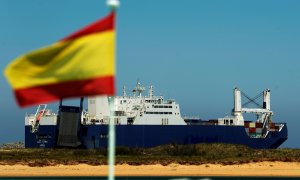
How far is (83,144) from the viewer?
8069cm

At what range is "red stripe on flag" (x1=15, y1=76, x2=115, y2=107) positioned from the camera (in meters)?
12.2

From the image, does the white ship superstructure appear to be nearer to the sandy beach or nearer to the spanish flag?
the sandy beach

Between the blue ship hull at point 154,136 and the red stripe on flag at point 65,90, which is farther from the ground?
the red stripe on flag at point 65,90

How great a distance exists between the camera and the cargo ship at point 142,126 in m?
79.2

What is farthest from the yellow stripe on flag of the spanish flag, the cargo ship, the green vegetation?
the cargo ship

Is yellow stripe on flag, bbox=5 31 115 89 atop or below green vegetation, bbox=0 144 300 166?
atop

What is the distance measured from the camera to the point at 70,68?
12.3 metres

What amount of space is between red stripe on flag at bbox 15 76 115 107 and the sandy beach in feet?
126

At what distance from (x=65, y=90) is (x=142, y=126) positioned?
7000 cm

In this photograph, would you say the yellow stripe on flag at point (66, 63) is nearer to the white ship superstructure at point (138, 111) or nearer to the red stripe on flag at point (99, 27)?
the red stripe on flag at point (99, 27)

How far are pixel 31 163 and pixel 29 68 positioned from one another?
Answer: 154 feet

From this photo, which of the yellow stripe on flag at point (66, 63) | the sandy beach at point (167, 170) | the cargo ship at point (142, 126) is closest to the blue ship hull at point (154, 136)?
the cargo ship at point (142, 126)

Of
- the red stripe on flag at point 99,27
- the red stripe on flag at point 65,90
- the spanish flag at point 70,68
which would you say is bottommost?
the red stripe on flag at point 65,90

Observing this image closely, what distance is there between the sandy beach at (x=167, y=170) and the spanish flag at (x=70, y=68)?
38293mm
